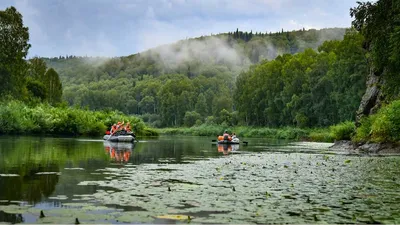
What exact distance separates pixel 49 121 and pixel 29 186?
204 ft

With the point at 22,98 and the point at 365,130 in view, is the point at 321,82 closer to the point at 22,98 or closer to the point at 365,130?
the point at 365,130

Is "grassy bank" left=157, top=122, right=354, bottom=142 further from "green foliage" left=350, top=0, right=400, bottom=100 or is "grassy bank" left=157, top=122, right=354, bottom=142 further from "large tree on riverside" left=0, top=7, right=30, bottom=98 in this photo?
"large tree on riverside" left=0, top=7, right=30, bottom=98

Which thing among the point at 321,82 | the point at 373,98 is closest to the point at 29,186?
the point at 373,98

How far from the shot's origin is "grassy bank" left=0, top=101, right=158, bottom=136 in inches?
2648

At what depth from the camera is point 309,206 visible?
11867mm

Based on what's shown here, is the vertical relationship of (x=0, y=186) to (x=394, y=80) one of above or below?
below

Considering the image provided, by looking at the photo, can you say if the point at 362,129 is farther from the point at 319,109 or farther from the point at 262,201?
the point at 319,109

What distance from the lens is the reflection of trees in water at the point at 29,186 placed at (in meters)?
12.6

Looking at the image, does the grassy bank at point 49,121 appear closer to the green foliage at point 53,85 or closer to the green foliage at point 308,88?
the green foliage at point 308,88

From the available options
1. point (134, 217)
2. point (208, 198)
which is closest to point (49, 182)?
point (208, 198)

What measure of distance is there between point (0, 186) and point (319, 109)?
86605 mm

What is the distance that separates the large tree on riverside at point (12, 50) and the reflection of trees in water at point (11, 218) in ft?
238

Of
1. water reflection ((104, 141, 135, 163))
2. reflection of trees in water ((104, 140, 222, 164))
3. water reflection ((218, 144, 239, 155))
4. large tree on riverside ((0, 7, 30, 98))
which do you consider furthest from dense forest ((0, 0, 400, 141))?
water reflection ((104, 141, 135, 163))

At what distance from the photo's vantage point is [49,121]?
74250mm
